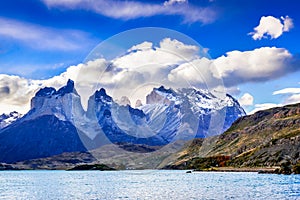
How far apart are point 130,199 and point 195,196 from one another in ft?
51.8

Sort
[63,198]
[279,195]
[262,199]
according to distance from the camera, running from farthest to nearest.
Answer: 1. [63,198]
2. [279,195]
3. [262,199]

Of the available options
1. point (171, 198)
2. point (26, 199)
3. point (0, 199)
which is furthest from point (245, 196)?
point (0, 199)

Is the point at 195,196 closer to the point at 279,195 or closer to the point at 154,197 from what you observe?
the point at 154,197

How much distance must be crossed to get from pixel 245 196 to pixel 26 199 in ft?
185

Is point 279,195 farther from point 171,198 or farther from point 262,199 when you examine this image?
point 171,198

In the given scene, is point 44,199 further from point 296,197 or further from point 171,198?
point 296,197

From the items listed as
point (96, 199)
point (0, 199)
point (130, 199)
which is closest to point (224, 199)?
point (130, 199)

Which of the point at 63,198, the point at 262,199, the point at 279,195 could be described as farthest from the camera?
the point at 63,198

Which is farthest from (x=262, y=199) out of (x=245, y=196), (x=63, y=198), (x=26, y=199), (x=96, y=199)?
(x=26, y=199)

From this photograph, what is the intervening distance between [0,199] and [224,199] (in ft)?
195

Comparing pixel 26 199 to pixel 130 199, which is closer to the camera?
pixel 130 199

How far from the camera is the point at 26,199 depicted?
116m

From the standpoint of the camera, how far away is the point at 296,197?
97.9 m

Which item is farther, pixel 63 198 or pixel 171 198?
pixel 63 198
